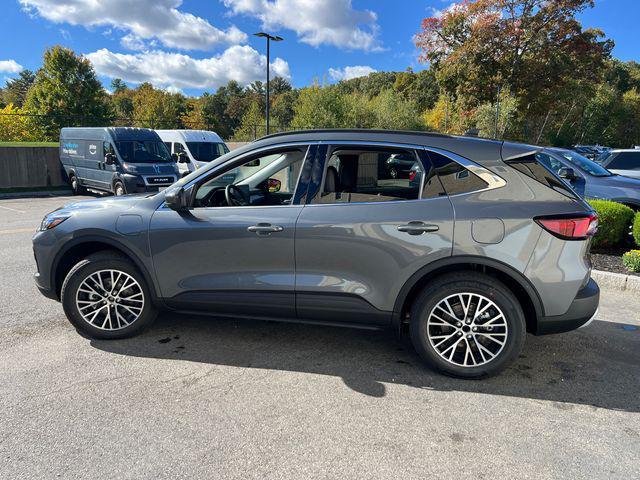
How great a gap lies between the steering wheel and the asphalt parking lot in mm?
1220

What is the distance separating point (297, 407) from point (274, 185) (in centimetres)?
186

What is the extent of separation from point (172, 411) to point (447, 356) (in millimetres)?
1969

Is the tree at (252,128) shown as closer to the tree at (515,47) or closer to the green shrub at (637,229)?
the tree at (515,47)

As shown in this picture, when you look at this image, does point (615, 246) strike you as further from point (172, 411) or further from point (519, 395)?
point (172, 411)

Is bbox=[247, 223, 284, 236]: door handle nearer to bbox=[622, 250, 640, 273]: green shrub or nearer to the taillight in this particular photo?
the taillight

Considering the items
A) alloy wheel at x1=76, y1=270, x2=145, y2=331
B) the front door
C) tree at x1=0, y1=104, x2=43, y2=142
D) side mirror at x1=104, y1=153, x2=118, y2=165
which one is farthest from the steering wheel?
tree at x1=0, y1=104, x2=43, y2=142

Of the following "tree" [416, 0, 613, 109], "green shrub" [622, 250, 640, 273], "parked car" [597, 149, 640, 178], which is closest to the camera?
"green shrub" [622, 250, 640, 273]

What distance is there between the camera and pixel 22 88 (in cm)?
9125

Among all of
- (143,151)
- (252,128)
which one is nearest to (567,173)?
(143,151)

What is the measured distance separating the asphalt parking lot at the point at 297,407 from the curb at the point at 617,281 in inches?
59.3

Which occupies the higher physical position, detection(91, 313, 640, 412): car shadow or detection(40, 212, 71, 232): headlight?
detection(40, 212, 71, 232): headlight

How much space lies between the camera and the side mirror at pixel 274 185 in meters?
3.85

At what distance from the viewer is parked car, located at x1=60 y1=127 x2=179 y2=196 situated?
43.0 ft

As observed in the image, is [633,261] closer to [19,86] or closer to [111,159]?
[111,159]
